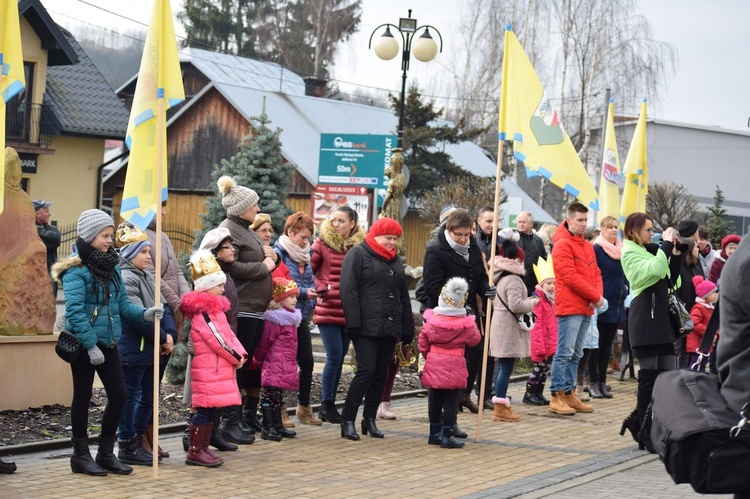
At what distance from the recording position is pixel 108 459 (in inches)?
314

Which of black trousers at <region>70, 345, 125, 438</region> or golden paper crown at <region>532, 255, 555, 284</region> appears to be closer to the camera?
black trousers at <region>70, 345, 125, 438</region>

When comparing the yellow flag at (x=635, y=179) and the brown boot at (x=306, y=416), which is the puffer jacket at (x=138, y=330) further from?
the yellow flag at (x=635, y=179)

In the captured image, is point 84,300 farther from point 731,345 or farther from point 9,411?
point 731,345

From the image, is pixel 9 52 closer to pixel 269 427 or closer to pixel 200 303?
pixel 200 303

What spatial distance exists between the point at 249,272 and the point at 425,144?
Answer: 33501mm

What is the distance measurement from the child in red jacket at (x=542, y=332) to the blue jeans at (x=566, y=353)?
25 centimetres

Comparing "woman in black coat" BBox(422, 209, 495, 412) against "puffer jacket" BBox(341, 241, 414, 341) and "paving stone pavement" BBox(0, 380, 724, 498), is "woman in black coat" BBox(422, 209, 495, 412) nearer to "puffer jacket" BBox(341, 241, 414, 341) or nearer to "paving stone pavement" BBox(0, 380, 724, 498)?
"puffer jacket" BBox(341, 241, 414, 341)

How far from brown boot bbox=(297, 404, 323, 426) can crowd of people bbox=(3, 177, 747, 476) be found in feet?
0.04

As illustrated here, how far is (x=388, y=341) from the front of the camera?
397 inches

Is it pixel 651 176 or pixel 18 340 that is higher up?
pixel 651 176

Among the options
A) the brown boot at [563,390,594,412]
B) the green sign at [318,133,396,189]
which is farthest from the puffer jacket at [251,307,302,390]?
the green sign at [318,133,396,189]

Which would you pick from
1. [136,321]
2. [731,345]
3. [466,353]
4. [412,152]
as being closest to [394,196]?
[466,353]

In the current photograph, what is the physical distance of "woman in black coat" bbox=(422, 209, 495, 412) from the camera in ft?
34.0

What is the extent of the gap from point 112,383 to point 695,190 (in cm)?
5050
